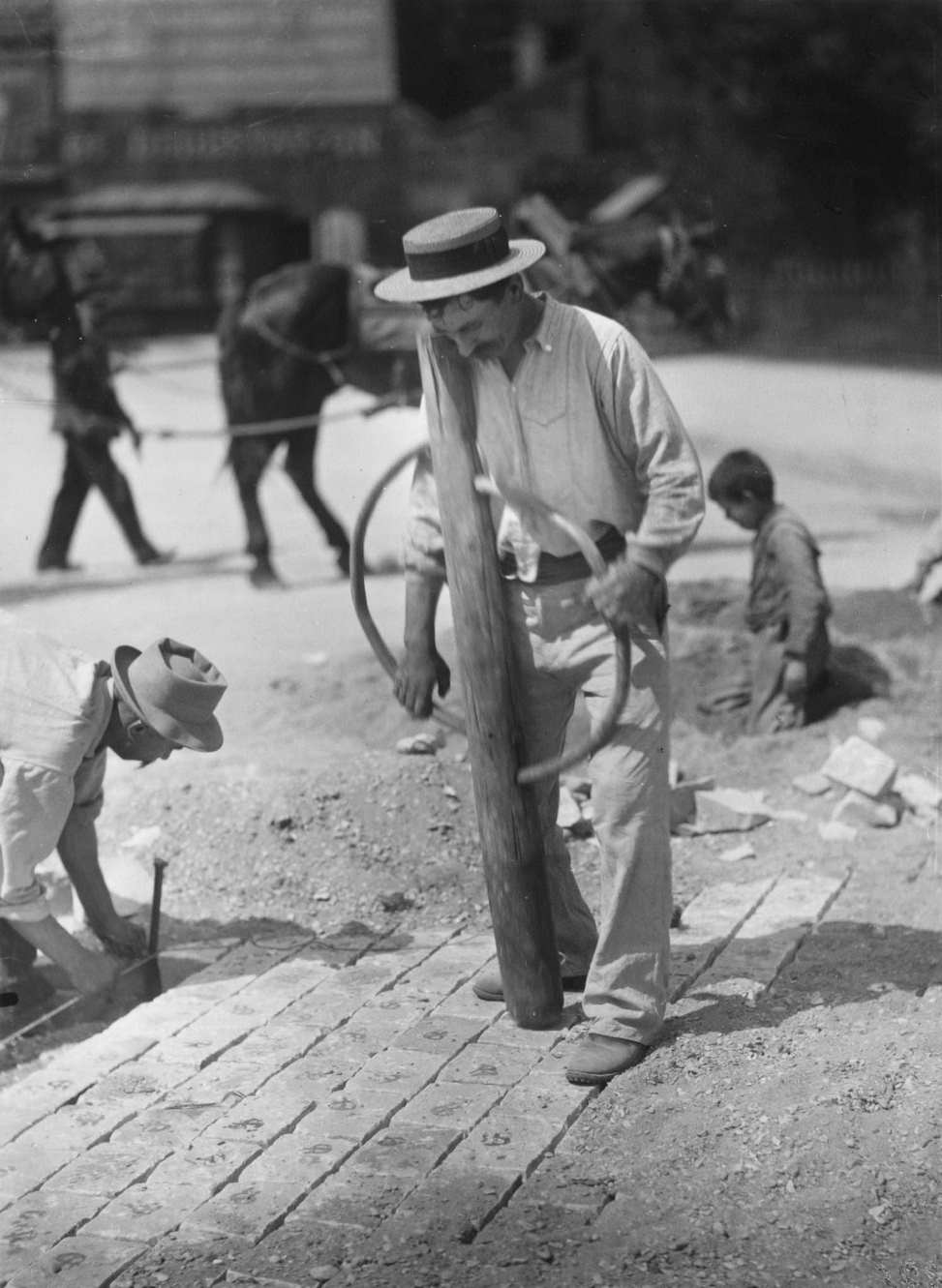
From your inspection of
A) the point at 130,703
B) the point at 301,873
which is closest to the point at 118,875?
the point at 301,873

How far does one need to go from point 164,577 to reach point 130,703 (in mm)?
4933

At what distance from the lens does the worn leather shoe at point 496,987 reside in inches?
205

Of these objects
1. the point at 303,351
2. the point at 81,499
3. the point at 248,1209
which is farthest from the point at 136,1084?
the point at 303,351

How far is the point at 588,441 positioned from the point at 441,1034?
68.9 inches

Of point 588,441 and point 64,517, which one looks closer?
point 588,441

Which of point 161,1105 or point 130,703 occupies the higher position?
point 130,703

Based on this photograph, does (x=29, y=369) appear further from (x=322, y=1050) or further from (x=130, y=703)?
(x=322, y=1050)

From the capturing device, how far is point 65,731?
199 inches

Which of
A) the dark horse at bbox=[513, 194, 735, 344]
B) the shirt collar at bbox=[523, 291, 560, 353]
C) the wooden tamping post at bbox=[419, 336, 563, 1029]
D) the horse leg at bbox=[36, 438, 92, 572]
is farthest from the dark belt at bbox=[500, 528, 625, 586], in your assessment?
the dark horse at bbox=[513, 194, 735, 344]

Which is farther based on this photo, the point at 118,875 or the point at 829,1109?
the point at 118,875

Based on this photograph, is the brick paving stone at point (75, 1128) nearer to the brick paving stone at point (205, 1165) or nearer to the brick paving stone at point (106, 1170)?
the brick paving stone at point (106, 1170)

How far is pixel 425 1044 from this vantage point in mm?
4895

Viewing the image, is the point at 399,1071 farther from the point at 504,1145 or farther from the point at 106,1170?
the point at 106,1170

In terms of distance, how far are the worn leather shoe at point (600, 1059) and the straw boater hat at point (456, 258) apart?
2.02 m
